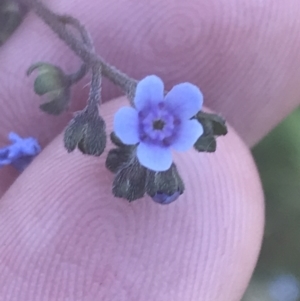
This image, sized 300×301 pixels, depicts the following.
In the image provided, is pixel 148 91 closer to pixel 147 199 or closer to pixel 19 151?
pixel 147 199

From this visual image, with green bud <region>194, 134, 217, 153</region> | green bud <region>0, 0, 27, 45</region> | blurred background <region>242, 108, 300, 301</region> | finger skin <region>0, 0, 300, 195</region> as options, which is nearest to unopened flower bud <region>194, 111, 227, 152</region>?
green bud <region>194, 134, 217, 153</region>

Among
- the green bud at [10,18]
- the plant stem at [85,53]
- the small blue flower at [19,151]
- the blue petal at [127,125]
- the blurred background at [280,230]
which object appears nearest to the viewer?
the blue petal at [127,125]

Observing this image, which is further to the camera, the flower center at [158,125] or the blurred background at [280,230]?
the blurred background at [280,230]

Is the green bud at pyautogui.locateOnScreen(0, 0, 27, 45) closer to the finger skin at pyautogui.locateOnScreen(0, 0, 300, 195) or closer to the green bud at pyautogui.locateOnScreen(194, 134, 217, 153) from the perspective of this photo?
the finger skin at pyautogui.locateOnScreen(0, 0, 300, 195)

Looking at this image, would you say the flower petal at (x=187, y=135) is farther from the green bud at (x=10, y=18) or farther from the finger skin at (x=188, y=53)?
the green bud at (x=10, y=18)

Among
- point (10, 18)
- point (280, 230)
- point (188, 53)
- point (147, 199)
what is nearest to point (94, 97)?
point (147, 199)

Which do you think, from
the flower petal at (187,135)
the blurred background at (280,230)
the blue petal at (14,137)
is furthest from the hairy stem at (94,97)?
the blurred background at (280,230)
